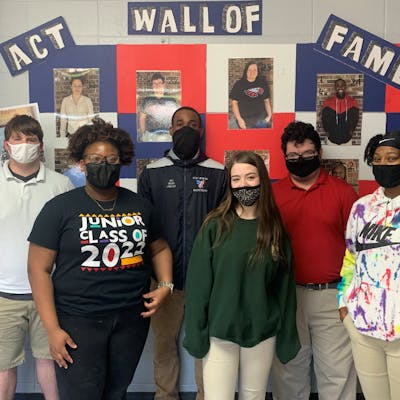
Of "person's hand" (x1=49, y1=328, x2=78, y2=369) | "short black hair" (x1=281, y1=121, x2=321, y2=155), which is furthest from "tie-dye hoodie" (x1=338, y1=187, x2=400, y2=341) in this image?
"person's hand" (x1=49, y1=328, x2=78, y2=369)

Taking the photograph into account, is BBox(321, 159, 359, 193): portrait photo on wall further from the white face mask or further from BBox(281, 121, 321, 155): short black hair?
the white face mask

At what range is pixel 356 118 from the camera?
2564 mm

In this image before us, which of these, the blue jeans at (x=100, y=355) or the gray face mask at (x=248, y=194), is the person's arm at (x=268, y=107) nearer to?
the gray face mask at (x=248, y=194)

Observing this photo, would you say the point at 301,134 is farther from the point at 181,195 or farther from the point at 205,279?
the point at 205,279

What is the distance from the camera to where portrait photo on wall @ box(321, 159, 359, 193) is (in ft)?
8.48

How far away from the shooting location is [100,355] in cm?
163

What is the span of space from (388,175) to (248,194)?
564mm

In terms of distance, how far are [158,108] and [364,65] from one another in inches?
50.6

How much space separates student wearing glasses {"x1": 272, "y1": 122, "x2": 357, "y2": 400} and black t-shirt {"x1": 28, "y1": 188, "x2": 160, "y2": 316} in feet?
2.92

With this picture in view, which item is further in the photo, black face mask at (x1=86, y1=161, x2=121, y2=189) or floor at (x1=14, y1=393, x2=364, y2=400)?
floor at (x1=14, y1=393, x2=364, y2=400)

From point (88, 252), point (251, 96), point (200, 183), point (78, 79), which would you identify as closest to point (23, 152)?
point (78, 79)

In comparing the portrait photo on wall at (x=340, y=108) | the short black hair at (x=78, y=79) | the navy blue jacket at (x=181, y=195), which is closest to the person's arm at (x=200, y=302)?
the navy blue jacket at (x=181, y=195)

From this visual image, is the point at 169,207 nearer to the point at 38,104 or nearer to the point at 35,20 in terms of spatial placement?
the point at 38,104

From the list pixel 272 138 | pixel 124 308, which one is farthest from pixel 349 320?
pixel 272 138
